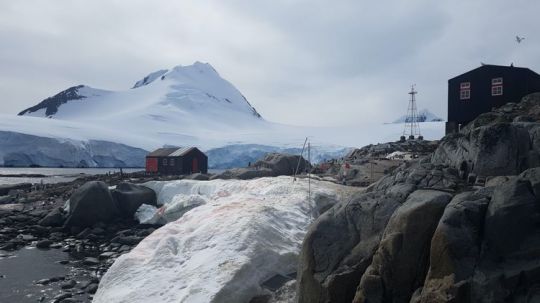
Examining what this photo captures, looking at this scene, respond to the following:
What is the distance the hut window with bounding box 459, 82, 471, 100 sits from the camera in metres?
31.1

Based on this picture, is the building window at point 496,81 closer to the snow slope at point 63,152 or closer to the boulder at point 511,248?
→ the boulder at point 511,248

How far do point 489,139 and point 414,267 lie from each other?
6770 mm

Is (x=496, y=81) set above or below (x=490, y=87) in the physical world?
above

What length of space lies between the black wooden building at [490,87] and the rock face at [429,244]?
22296 millimetres

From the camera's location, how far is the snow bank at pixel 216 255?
37.9 feet

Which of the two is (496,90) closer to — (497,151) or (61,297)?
(497,151)

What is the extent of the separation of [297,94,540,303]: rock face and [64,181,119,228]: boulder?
19.3 meters

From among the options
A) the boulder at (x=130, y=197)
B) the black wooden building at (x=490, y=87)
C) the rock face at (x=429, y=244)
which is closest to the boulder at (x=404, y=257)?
the rock face at (x=429, y=244)

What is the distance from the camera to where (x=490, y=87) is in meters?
30.4

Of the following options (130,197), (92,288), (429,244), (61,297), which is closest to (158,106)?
(130,197)

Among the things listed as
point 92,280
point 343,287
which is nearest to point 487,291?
point 343,287

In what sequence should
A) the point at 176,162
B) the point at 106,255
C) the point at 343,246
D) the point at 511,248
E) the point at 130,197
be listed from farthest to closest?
1. the point at 176,162
2. the point at 130,197
3. the point at 106,255
4. the point at 343,246
5. the point at 511,248

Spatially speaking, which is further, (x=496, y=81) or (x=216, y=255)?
(x=496, y=81)

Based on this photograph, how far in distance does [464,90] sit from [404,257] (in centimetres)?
2633
